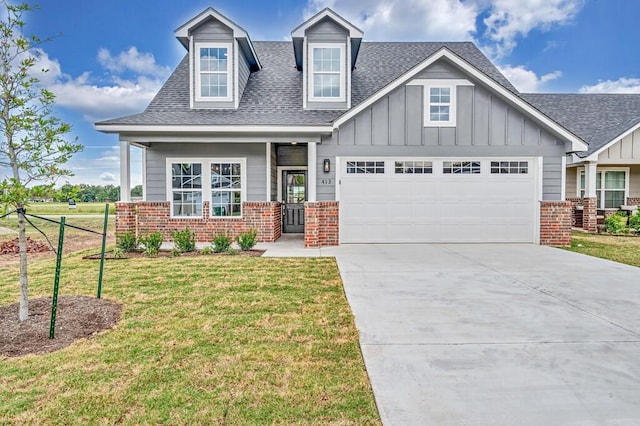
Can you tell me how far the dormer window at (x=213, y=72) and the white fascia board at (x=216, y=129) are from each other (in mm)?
1915

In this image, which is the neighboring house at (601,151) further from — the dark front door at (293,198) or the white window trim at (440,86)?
the dark front door at (293,198)

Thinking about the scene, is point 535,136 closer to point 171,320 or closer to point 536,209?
point 536,209

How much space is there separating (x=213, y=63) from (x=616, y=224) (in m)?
15.0

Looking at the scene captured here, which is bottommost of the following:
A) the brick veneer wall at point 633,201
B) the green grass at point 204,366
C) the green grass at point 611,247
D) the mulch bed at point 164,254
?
the green grass at point 204,366

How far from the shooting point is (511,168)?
1061cm

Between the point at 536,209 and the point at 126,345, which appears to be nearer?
the point at 126,345

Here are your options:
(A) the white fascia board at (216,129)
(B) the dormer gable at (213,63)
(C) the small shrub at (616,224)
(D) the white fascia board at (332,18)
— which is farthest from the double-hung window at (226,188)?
(C) the small shrub at (616,224)

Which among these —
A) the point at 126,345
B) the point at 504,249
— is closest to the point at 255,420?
the point at 126,345

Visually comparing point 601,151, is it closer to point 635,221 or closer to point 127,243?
point 635,221

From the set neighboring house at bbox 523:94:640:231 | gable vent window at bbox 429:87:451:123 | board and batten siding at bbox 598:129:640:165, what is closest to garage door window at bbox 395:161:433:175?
gable vent window at bbox 429:87:451:123

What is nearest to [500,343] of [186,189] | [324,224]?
[324,224]

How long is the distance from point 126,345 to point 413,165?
8655 millimetres

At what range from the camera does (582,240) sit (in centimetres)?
1177

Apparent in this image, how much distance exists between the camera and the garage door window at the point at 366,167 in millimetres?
10547
